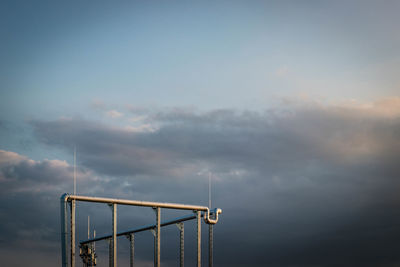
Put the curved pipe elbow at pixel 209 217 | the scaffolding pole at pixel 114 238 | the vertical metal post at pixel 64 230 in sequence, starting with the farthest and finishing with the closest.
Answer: the curved pipe elbow at pixel 209 217 → the scaffolding pole at pixel 114 238 → the vertical metal post at pixel 64 230

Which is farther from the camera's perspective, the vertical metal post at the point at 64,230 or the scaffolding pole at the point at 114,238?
the scaffolding pole at the point at 114,238

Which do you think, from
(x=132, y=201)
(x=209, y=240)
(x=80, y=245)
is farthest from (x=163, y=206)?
(x=80, y=245)

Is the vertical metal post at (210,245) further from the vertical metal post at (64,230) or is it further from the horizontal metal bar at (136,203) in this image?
the vertical metal post at (64,230)

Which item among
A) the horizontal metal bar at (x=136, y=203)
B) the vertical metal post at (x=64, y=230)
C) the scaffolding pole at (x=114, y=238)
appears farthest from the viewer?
the scaffolding pole at (x=114, y=238)

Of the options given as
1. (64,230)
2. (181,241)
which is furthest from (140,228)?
(64,230)

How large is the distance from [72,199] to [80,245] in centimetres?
3158

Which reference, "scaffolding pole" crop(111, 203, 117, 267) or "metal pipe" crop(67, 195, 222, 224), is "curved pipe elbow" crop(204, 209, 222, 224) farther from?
"scaffolding pole" crop(111, 203, 117, 267)

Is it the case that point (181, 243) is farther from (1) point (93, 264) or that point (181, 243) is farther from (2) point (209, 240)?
(1) point (93, 264)

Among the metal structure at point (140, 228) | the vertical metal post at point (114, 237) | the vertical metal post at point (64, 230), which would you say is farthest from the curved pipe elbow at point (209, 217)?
the vertical metal post at point (64, 230)

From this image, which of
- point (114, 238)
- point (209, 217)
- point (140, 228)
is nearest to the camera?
point (114, 238)

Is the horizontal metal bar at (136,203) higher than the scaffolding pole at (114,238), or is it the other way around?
the horizontal metal bar at (136,203)

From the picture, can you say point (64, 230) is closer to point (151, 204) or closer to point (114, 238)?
point (114, 238)

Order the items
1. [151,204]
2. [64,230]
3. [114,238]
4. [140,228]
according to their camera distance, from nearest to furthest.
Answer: [64,230] → [114,238] → [151,204] → [140,228]

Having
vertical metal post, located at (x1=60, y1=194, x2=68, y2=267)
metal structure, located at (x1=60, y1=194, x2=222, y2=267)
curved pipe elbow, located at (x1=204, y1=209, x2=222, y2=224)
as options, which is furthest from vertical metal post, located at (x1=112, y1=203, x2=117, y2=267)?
curved pipe elbow, located at (x1=204, y1=209, x2=222, y2=224)
